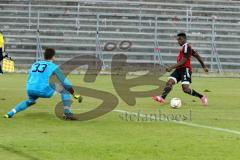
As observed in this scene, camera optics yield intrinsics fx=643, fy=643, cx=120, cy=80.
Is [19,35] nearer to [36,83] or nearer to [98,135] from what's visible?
[36,83]

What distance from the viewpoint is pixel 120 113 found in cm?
1423

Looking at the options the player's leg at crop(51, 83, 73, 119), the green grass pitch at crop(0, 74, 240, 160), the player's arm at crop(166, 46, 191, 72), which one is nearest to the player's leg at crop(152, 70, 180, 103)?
the player's arm at crop(166, 46, 191, 72)

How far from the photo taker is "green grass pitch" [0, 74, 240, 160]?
A: 8289mm

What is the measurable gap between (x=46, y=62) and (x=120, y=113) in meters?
2.56

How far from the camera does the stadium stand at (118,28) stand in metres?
36.5

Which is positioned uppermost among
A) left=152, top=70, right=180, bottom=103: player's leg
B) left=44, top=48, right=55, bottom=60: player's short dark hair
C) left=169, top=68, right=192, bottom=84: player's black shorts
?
left=44, top=48, right=55, bottom=60: player's short dark hair

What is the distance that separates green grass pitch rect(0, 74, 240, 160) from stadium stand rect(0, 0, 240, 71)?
2123cm

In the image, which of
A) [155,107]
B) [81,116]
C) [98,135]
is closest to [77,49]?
[155,107]

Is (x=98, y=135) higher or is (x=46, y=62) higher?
(x=46, y=62)

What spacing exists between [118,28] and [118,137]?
27.9 m

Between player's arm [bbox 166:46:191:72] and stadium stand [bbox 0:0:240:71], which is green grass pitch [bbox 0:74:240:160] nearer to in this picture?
player's arm [bbox 166:46:191:72]

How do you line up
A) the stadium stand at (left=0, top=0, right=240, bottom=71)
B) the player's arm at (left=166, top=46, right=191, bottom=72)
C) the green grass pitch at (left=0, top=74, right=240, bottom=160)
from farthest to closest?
1. the stadium stand at (left=0, top=0, right=240, bottom=71)
2. the player's arm at (left=166, top=46, right=191, bottom=72)
3. the green grass pitch at (left=0, top=74, right=240, bottom=160)

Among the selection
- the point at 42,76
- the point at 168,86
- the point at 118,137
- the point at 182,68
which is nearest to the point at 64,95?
the point at 42,76

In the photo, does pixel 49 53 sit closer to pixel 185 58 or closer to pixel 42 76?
pixel 42 76
